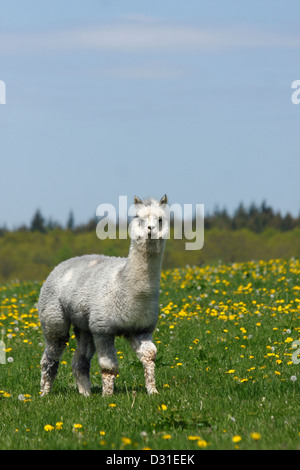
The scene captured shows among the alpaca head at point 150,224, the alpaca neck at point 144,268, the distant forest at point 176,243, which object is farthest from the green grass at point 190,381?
the distant forest at point 176,243

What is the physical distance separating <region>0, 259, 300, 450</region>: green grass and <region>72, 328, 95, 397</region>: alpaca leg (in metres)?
0.23

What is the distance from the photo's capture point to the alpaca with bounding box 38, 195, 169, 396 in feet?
30.1

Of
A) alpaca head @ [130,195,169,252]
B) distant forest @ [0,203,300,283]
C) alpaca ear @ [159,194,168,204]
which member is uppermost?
alpaca ear @ [159,194,168,204]

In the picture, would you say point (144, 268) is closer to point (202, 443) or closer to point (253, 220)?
point (202, 443)

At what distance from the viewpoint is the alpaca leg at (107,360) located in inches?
377

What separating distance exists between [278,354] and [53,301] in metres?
3.49

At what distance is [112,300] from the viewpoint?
9.55 meters

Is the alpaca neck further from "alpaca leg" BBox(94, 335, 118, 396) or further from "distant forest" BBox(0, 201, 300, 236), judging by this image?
"distant forest" BBox(0, 201, 300, 236)

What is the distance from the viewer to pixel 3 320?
53.0 ft

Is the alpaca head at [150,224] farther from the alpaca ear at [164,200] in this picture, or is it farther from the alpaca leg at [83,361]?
the alpaca leg at [83,361]

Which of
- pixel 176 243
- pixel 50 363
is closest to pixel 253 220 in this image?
pixel 176 243

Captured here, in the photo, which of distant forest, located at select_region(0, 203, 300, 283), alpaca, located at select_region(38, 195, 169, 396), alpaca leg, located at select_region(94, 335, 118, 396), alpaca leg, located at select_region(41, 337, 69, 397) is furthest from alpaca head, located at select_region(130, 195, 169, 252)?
distant forest, located at select_region(0, 203, 300, 283)

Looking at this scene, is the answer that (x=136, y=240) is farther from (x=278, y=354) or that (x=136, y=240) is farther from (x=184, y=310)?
(x=184, y=310)

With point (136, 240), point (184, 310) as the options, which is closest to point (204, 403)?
point (136, 240)
